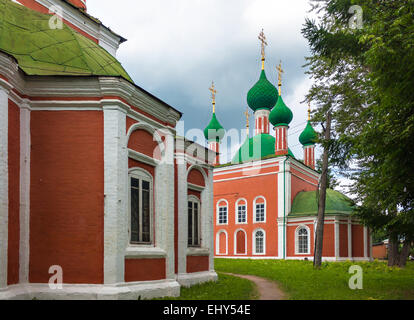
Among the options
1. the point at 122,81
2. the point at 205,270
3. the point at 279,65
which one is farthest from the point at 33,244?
the point at 279,65

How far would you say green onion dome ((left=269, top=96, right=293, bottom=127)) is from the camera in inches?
1045

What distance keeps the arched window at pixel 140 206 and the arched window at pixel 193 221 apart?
110 inches

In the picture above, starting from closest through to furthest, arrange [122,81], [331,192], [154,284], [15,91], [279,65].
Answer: [15,91] → [122,81] → [154,284] → [331,192] → [279,65]

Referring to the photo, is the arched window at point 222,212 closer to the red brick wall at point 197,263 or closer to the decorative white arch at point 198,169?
the decorative white arch at point 198,169

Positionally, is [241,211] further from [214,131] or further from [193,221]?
[193,221]

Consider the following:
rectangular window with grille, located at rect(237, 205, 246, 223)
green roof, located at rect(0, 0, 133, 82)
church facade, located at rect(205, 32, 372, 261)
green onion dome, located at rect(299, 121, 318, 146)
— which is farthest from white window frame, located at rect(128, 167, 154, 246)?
green onion dome, located at rect(299, 121, 318, 146)

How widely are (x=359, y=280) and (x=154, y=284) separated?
306 inches

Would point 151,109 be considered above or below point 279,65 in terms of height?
below

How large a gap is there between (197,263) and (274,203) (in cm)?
1519

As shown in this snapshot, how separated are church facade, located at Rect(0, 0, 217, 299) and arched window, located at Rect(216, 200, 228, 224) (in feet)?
64.4

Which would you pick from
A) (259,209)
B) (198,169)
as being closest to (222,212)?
(259,209)

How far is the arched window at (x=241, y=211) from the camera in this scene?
2742cm

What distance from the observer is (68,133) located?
25.6 ft

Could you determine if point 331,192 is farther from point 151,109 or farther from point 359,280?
point 151,109
